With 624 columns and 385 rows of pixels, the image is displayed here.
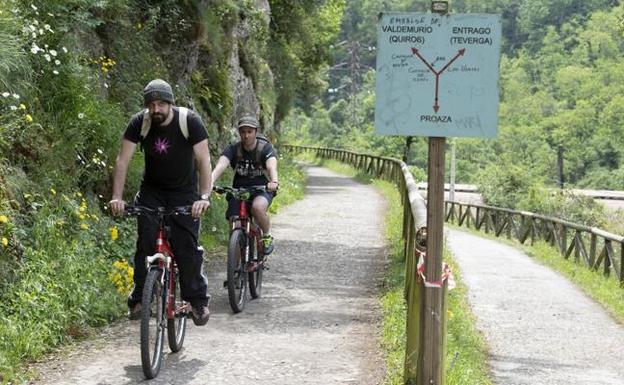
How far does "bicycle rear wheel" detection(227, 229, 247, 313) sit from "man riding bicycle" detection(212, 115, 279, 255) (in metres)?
0.33

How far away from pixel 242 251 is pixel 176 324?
5.94 ft

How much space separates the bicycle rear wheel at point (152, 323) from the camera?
6031 millimetres

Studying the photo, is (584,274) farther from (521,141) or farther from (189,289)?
(521,141)

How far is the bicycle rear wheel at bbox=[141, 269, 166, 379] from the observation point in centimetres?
603

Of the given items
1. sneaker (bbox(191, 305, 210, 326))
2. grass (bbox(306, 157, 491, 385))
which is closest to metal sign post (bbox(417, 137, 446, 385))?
grass (bbox(306, 157, 491, 385))

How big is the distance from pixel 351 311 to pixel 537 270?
1116 cm

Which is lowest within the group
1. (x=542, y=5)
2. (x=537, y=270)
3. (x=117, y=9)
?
(x=537, y=270)

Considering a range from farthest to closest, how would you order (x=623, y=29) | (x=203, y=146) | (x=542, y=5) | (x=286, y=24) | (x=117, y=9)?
1. (x=542, y=5)
2. (x=286, y=24)
3. (x=623, y=29)
4. (x=117, y=9)
5. (x=203, y=146)

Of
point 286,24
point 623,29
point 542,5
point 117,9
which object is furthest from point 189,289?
point 542,5

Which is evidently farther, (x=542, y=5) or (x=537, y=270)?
Result: (x=542, y=5)

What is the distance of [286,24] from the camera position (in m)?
32.3

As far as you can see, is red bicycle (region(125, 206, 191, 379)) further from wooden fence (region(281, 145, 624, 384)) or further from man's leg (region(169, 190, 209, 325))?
wooden fence (region(281, 145, 624, 384))

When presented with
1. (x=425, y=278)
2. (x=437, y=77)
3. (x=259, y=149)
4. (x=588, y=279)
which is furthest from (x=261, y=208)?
(x=588, y=279)

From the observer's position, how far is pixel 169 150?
6.56m
